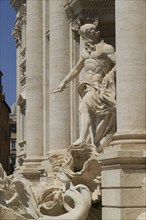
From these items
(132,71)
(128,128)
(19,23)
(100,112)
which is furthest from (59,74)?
(19,23)

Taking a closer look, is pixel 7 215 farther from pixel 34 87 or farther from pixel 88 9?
pixel 34 87

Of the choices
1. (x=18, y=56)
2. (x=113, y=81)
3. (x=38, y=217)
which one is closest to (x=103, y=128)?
(x=113, y=81)

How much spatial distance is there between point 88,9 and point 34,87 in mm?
4837

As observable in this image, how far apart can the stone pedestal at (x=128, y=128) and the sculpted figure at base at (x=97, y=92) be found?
3486 millimetres

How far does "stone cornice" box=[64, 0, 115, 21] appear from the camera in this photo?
2700cm

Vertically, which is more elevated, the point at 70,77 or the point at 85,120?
the point at 70,77

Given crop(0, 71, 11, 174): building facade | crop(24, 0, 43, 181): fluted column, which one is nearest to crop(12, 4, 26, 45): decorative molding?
crop(24, 0, 43, 181): fluted column

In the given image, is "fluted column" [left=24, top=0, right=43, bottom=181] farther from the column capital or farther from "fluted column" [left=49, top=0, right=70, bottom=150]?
the column capital

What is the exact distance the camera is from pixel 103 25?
1068 inches

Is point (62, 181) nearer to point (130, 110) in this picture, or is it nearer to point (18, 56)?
point (130, 110)

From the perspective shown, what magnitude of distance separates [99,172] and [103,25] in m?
9.15

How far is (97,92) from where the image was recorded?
21.6 meters

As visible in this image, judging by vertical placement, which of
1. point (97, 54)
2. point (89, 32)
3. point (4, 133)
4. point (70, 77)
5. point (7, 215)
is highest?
point (89, 32)

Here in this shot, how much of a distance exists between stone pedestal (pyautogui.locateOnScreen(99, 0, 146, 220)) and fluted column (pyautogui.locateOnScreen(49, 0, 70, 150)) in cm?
822
